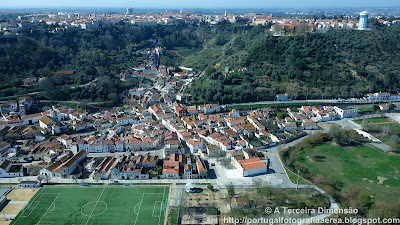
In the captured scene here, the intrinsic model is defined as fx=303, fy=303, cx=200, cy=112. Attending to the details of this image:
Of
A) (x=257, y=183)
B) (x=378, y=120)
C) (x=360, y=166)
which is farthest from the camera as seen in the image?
(x=378, y=120)

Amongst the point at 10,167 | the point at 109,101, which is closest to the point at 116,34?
the point at 109,101

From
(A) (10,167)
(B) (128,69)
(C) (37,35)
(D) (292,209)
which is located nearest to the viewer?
(D) (292,209)

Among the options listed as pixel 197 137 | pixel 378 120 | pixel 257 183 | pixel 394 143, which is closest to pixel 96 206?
pixel 257 183

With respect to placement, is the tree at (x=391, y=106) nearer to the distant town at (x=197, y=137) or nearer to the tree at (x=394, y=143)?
the distant town at (x=197, y=137)

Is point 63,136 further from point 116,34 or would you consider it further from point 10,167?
point 116,34

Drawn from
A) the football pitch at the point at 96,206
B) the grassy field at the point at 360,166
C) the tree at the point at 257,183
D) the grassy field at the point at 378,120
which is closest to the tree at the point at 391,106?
the grassy field at the point at 378,120

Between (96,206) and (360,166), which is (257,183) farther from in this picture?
(96,206)
